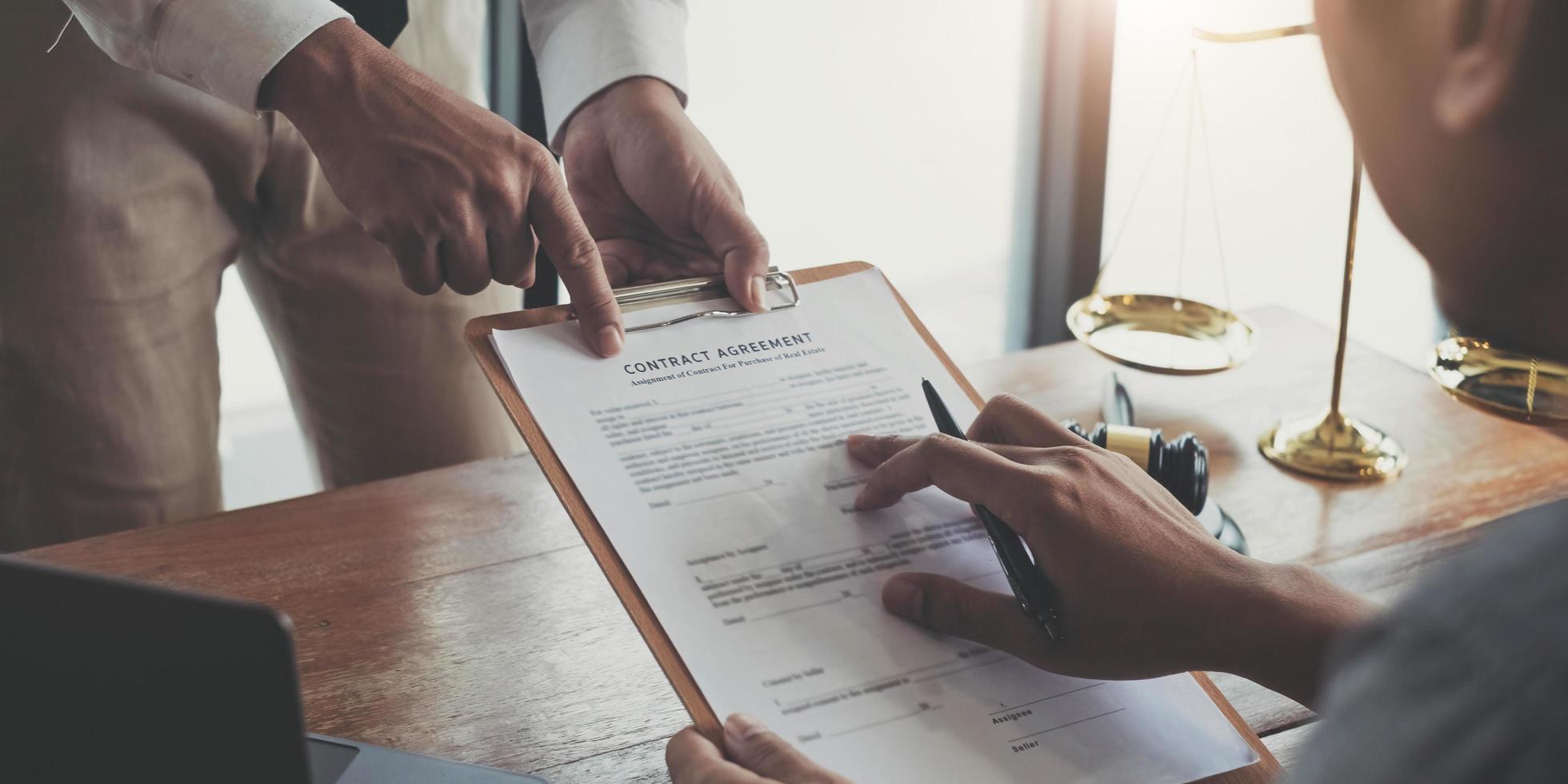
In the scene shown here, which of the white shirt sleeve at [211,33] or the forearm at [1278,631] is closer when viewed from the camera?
the forearm at [1278,631]

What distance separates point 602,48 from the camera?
119cm

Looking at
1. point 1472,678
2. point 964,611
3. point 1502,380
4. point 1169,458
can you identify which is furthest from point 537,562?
point 1502,380

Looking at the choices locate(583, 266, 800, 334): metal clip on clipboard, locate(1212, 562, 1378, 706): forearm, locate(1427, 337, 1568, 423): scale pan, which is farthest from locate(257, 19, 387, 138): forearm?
locate(1427, 337, 1568, 423): scale pan

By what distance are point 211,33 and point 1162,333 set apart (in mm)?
1018

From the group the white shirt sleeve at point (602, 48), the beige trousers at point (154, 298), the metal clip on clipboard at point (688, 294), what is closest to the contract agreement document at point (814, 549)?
→ the metal clip on clipboard at point (688, 294)

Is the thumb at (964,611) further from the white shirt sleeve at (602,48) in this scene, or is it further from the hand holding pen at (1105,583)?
the white shirt sleeve at (602,48)

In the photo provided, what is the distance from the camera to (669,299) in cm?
94

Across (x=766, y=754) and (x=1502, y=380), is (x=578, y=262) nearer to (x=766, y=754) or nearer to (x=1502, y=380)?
(x=766, y=754)

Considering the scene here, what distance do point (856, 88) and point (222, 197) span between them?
61.2 inches

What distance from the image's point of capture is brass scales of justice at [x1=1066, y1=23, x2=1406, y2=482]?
115 cm

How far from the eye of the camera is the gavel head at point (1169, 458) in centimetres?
94

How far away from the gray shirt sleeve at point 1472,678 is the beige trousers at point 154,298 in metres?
1.18

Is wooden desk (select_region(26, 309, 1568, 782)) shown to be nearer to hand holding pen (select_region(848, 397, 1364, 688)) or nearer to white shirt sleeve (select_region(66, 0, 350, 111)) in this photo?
hand holding pen (select_region(848, 397, 1364, 688))

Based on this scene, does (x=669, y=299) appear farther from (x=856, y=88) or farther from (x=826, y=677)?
(x=856, y=88)
